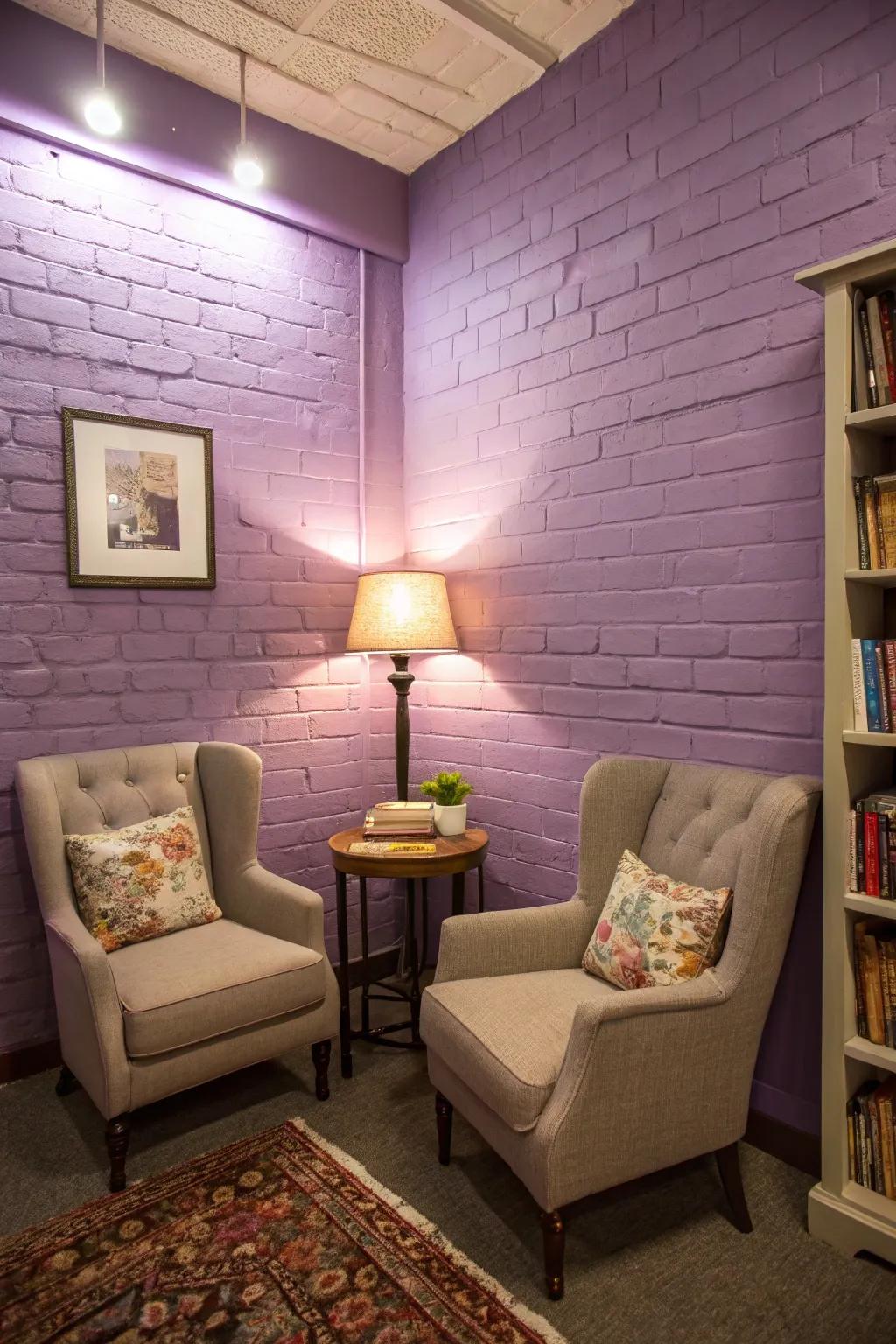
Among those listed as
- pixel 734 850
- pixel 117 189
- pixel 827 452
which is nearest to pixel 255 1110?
pixel 734 850

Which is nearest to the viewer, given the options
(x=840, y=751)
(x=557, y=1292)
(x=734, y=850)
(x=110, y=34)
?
(x=557, y=1292)

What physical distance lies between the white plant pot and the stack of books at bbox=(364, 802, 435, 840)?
2cm

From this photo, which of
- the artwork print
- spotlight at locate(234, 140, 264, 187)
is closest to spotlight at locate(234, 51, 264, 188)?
spotlight at locate(234, 140, 264, 187)

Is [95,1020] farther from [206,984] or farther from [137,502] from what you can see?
[137,502]

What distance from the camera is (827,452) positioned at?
1.81 metres

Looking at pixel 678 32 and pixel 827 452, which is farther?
pixel 678 32

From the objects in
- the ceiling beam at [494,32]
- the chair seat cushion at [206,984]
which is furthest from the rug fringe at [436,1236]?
the ceiling beam at [494,32]

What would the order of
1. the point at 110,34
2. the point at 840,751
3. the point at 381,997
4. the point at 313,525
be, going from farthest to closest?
the point at 313,525 < the point at 381,997 < the point at 110,34 < the point at 840,751

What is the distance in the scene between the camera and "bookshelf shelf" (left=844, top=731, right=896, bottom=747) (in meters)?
1.69

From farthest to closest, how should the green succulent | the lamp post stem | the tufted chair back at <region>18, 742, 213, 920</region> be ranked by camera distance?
the lamp post stem < the green succulent < the tufted chair back at <region>18, 742, 213, 920</region>

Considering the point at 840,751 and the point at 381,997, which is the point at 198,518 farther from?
the point at 840,751

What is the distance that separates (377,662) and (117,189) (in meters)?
1.79

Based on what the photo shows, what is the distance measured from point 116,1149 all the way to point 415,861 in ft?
3.29

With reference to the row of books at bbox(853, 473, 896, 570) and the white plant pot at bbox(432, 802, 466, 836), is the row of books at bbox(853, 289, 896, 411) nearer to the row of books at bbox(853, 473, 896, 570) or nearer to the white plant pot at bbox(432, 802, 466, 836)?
the row of books at bbox(853, 473, 896, 570)
